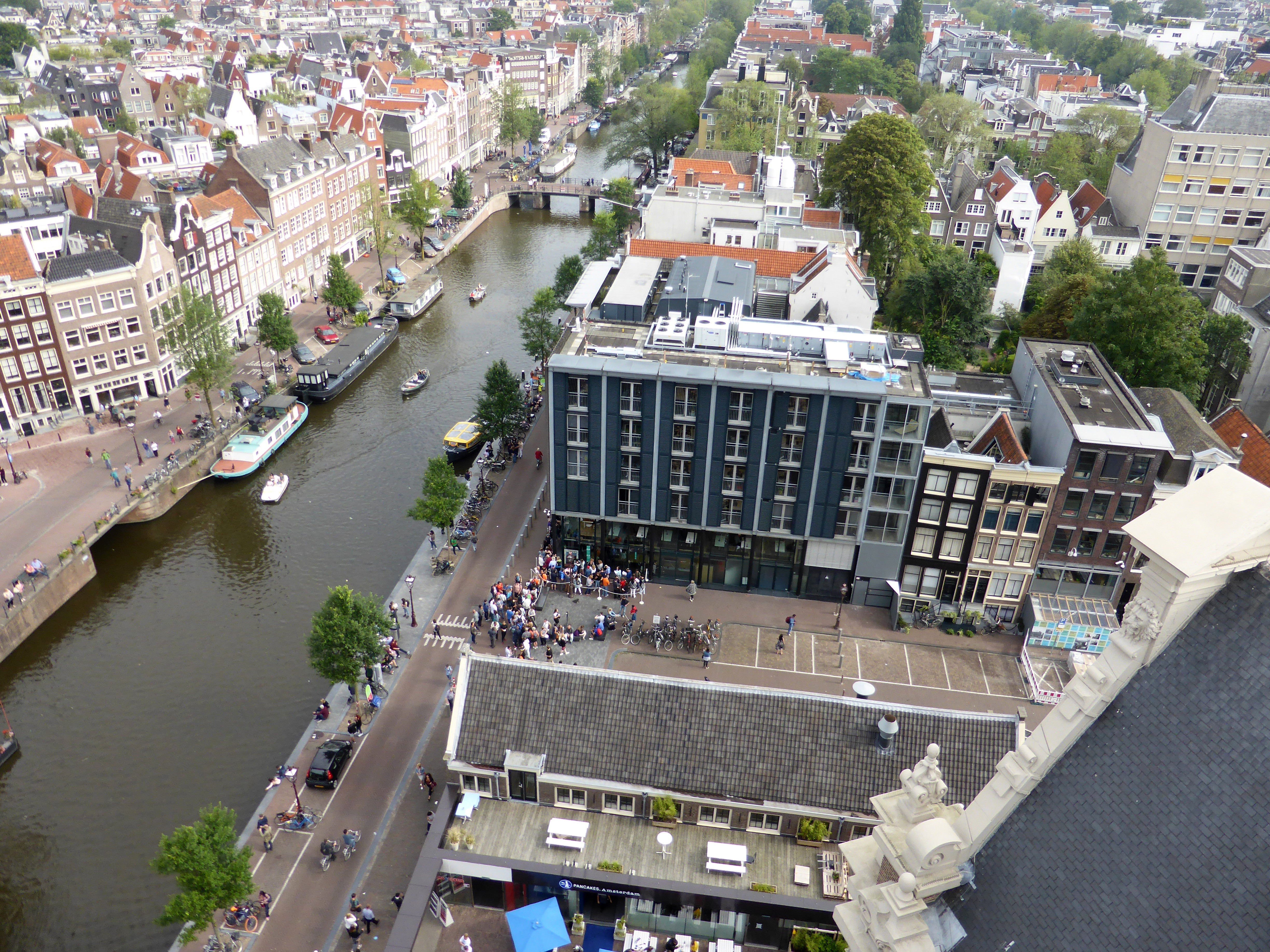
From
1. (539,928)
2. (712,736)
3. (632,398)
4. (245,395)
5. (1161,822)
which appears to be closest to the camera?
(1161,822)

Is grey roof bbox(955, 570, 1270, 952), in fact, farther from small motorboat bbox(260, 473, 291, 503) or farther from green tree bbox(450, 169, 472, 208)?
green tree bbox(450, 169, 472, 208)

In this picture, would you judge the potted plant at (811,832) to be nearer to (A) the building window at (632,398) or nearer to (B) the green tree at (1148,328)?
(A) the building window at (632,398)

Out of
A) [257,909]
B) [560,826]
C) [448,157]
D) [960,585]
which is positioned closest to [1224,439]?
[960,585]

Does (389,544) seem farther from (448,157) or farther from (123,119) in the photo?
(123,119)

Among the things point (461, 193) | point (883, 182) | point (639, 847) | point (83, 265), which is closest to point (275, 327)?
point (83, 265)

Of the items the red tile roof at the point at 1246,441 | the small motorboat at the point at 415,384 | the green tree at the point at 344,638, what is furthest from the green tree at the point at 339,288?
the red tile roof at the point at 1246,441

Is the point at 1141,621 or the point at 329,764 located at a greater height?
the point at 1141,621

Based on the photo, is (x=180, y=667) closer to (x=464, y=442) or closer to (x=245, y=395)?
(x=464, y=442)

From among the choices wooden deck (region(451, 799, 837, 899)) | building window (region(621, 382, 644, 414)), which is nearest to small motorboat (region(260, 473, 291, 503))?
building window (region(621, 382, 644, 414))
